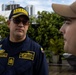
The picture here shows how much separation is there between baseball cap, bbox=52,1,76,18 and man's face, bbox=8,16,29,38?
1.01 metres

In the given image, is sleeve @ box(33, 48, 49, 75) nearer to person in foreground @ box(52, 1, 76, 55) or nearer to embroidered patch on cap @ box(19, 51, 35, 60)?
embroidered patch on cap @ box(19, 51, 35, 60)

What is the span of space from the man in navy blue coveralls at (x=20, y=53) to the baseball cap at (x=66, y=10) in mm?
1026

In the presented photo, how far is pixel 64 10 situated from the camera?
145cm

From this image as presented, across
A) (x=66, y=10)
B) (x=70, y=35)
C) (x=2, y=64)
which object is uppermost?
(x=66, y=10)

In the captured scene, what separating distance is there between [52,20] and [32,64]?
42.6ft

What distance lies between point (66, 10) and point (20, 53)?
118 cm

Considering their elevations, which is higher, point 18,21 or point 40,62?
point 18,21

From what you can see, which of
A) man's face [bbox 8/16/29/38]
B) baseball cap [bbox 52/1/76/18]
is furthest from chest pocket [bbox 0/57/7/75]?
baseball cap [bbox 52/1/76/18]

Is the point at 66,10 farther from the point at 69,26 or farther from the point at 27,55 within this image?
the point at 27,55

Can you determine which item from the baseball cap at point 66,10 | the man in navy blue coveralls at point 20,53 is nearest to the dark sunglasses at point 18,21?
the man in navy blue coveralls at point 20,53

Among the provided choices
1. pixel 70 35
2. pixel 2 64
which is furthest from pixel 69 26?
pixel 2 64

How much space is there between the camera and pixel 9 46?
2.58 meters

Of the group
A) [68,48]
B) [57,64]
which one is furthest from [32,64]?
[57,64]

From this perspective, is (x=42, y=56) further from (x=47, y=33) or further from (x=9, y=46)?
(x=47, y=33)
